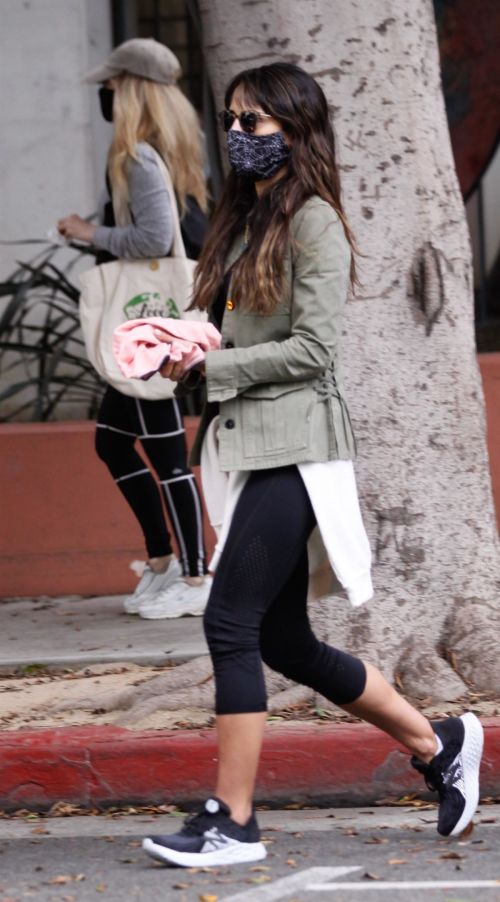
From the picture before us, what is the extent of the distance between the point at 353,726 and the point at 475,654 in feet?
1.69

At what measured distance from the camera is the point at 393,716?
428cm

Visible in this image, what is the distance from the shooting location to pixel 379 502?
5.20 meters

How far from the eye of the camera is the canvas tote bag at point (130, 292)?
6484 millimetres

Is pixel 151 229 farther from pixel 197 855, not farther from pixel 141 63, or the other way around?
pixel 197 855

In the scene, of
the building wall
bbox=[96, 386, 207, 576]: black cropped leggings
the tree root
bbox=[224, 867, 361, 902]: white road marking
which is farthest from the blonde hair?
bbox=[224, 867, 361, 902]: white road marking

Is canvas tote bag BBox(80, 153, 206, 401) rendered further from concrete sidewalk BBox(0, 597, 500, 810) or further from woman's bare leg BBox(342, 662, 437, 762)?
woman's bare leg BBox(342, 662, 437, 762)

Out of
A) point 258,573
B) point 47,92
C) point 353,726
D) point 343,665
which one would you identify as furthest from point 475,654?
point 47,92

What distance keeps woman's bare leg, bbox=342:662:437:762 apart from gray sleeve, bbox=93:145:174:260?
2.64 meters

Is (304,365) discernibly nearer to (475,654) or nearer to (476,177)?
(475,654)

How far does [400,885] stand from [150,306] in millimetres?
3096

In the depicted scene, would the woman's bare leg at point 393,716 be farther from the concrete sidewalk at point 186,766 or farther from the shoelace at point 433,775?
the concrete sidewalk at point 186,766

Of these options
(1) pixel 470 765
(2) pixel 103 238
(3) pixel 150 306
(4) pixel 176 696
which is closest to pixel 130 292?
(3) pixel 150 306

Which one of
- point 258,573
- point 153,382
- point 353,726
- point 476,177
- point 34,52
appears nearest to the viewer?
point 258,573

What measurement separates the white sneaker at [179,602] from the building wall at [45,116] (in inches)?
90.1
